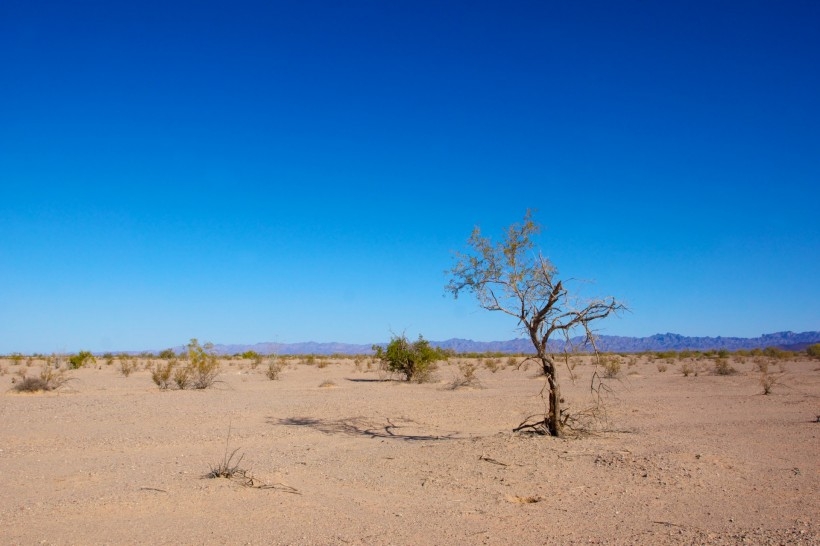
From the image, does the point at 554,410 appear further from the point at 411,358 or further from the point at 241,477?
the point at 411,358

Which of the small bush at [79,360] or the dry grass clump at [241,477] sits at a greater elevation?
the small bush at [79,360]

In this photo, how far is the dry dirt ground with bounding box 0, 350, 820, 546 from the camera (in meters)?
7.20

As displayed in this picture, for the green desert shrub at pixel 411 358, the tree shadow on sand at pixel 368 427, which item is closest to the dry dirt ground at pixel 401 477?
the tree shadow on sand at pixel 368 427

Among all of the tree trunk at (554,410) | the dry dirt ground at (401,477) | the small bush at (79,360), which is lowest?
A: the dry dirt ground at (401,477)

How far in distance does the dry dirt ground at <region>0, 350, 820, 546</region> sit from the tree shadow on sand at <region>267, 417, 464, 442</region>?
0.19ft

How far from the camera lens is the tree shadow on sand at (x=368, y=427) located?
14.4 meters

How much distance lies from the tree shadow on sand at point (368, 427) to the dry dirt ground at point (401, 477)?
58 millimetres

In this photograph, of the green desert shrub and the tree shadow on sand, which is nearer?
the tree shadow on sand

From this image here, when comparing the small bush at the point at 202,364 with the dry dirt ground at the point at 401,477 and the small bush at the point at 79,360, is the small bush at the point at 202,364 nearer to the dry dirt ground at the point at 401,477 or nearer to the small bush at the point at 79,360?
the dry dirt ground at the point at 401,477

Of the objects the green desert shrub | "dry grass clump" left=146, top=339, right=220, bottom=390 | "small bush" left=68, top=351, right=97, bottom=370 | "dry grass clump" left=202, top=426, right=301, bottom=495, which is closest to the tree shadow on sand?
"dry grass clump" left=202, top=426, right=301, bottom=495

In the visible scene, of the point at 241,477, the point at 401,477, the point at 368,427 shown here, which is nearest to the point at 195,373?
the point at 368,427

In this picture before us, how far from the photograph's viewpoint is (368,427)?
52.1 ft

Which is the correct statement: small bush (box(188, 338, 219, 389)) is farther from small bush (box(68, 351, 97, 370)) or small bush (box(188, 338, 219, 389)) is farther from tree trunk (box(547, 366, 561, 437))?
tree trunk (box(547, 366, 561, 437))

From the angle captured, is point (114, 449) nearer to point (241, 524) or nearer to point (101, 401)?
point (241, 524)
